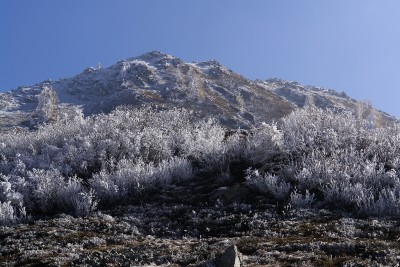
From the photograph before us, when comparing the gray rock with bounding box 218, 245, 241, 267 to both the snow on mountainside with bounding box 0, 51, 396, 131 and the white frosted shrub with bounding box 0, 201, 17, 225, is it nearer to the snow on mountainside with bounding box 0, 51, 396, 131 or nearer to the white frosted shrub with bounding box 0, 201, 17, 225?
the white frosted shrub with bounding box 0, 201, 17, 225

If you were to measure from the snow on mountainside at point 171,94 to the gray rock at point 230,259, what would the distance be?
45835 mm

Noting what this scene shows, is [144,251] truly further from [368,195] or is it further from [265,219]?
[368,195]

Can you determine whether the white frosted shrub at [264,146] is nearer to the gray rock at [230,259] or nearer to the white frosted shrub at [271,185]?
the white frosted shrub at [271,185]

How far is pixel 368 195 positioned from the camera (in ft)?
47.9

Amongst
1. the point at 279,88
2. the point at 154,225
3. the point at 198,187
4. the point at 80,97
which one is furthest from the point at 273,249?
the point at 279,88

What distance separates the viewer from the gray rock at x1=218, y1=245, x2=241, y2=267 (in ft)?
29.6

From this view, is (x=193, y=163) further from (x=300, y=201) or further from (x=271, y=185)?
(x=300, y=201)

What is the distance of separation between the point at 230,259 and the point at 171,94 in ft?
200

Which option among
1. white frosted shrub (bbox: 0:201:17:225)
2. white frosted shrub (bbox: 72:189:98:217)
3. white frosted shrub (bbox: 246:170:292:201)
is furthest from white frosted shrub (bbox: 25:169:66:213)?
white frosted shrub (bbox: 246:170:292:201)

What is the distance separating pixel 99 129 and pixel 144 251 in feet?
50.3

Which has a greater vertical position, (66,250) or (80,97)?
(80,97)

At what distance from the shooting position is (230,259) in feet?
30.0

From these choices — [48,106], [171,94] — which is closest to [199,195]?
[48,106]

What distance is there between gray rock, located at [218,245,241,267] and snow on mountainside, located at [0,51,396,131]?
4583 centimetres
